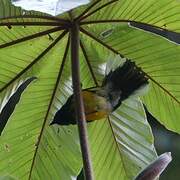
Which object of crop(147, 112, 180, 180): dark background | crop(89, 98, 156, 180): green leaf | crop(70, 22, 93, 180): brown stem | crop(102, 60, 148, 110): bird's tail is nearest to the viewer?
crop(70, 22, 93, 180): brown stem

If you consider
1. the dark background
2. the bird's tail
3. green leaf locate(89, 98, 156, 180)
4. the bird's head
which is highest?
the bird's tail

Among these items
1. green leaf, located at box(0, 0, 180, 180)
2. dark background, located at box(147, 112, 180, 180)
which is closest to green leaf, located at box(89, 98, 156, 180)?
green leaf, located at box(0, 0, 180, 180)

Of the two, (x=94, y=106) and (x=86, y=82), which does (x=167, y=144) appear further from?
(x=94, y=106)

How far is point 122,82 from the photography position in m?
0.82

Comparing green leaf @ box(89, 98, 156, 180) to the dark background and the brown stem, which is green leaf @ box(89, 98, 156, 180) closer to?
the brown stem

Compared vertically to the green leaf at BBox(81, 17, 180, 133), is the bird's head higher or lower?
lower

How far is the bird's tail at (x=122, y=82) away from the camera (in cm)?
82

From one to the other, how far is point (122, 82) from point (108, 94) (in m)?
0.03

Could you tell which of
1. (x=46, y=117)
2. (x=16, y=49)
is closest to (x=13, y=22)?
(x=16, y=49)

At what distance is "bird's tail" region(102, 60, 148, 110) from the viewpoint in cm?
82

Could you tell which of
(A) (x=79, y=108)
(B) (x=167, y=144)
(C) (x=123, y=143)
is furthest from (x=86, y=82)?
(B) (x=167, y=144)

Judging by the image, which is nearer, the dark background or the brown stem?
the brown stem

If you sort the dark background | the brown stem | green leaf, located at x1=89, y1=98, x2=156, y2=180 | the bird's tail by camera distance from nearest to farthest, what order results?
the brown stem → the bird's tail → green leaf, located at x1=89, y1=98, x2=156, y2=180 → the dark background

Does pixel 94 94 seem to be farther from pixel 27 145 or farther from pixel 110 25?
pixel 27 145
